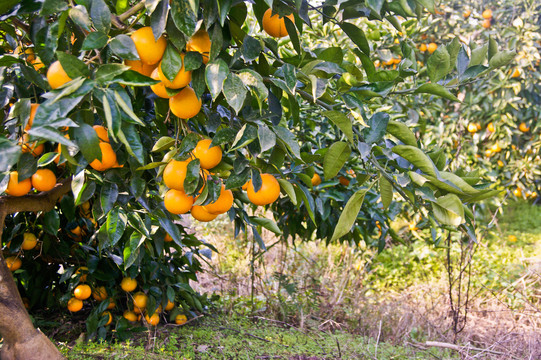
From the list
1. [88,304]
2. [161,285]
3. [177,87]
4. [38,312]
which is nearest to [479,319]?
[161,285]

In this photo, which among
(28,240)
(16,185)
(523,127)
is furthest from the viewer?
(523,127)

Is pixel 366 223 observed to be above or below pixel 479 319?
above

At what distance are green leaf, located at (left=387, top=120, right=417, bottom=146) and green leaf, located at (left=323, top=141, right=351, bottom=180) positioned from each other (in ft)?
0.36

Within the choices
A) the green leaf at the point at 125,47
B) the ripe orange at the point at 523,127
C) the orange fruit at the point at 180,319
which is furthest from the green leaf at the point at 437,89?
the ripe orange at the point at 523,127

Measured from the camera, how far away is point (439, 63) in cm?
96

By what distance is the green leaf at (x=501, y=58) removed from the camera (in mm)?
957

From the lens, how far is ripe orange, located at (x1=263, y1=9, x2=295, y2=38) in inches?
35.5

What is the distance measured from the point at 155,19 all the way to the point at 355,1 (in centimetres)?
40

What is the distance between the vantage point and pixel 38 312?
2189 millimetres

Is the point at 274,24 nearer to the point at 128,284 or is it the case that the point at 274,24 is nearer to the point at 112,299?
the point at 128,284

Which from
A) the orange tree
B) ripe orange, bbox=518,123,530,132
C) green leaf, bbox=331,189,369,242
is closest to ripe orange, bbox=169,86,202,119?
the orange tree

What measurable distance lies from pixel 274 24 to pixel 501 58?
512 mm

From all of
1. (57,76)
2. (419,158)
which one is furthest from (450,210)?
(57,76)

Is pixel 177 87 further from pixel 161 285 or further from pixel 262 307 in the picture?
pixel 262 307
